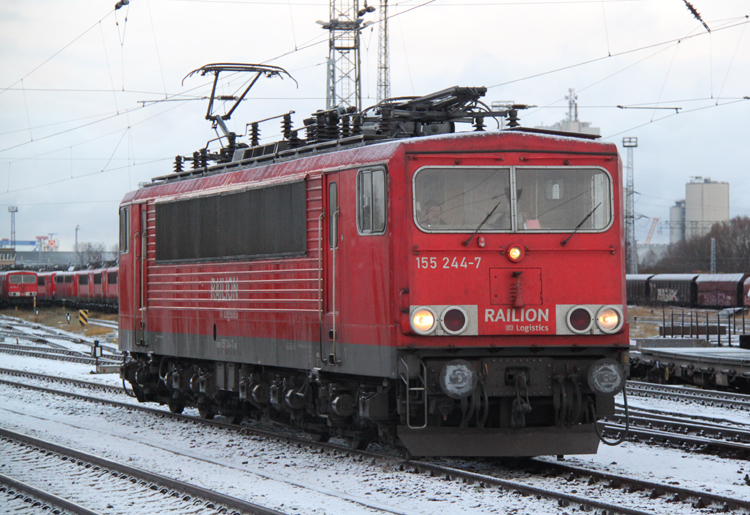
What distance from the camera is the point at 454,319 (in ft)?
31.2

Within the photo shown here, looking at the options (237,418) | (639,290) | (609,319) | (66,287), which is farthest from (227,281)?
(66,287)

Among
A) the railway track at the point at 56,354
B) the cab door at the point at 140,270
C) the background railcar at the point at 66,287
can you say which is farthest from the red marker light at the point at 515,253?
the background railcar at the point at 66,287

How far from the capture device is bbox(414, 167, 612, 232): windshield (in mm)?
9719

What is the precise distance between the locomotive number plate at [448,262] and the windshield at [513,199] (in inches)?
12.3

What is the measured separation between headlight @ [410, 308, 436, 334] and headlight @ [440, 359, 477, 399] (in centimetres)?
42

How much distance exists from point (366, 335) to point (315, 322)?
4.03 ft

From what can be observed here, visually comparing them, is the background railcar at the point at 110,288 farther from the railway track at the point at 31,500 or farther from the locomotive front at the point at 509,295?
the locomotive front at the point at 509,295

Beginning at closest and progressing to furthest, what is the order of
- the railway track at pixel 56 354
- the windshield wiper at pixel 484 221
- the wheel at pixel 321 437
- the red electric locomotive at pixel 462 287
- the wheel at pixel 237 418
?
the red electric locomotive at pixel 462 287 → the windshield wiper at pixel 484 221 → the wheel at pixel 321 437 → the wheel at pixel 237 418 → the railway track at pixel 56 354

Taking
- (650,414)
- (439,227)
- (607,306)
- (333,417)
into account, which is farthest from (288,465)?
(650,414)

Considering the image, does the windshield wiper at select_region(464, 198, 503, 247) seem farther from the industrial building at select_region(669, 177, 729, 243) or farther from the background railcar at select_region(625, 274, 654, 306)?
the industrial building at select_region(669, 177, 729, 243)

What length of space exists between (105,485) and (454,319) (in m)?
4.08

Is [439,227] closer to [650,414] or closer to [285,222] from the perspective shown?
[285,222]

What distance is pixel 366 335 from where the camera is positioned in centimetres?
1002

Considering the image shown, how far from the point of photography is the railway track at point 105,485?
336 inches
